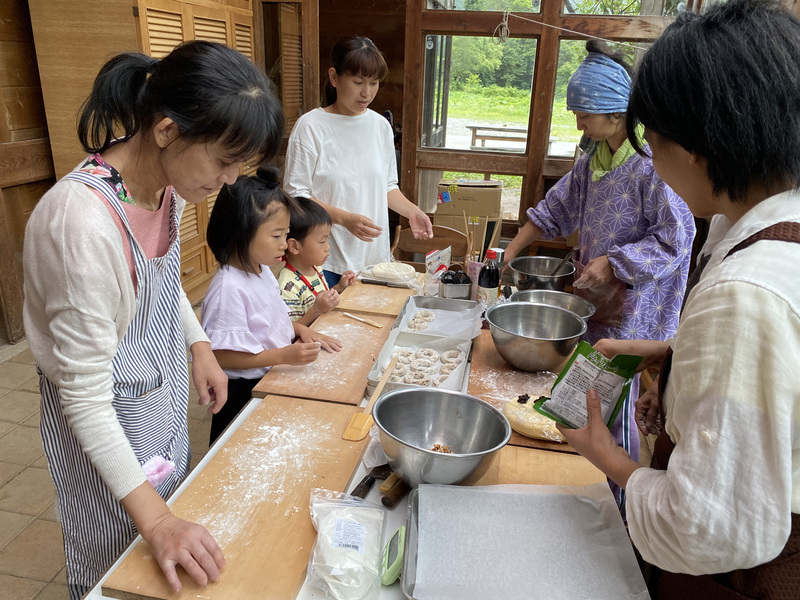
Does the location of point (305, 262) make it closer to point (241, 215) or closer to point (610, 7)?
point (241, 215)

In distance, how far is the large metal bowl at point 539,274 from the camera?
2.25 m

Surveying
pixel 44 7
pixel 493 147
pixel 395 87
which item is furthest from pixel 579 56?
pixel 44 7

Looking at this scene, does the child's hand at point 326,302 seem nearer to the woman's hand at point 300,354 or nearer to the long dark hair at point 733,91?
the woman's hand at point 300,354

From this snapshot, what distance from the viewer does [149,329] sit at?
1201 millimetres

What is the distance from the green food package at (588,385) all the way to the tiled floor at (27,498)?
142cm

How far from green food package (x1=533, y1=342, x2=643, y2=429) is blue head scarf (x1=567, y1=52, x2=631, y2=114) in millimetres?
1131

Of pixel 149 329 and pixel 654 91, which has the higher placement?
pixel 654 91

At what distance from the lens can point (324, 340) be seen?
187 cm

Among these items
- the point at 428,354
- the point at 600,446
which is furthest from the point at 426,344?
the point at 600,446

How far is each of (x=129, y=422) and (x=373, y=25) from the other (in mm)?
6176

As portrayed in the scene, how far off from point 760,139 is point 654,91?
0.50 feet

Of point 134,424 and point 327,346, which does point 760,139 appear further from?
point 327,346

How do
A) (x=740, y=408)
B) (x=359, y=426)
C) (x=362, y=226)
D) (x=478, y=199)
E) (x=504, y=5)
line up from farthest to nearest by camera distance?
(x=478, y=199) → (x=504, y=5) → (x=362, y=226) → (x=359, y=426) → (x=740, y=408)

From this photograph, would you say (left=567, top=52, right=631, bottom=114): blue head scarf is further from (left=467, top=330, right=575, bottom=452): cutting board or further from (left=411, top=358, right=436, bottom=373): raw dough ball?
(left=411, top=358, right=436, bottom=373): raw dough ball
